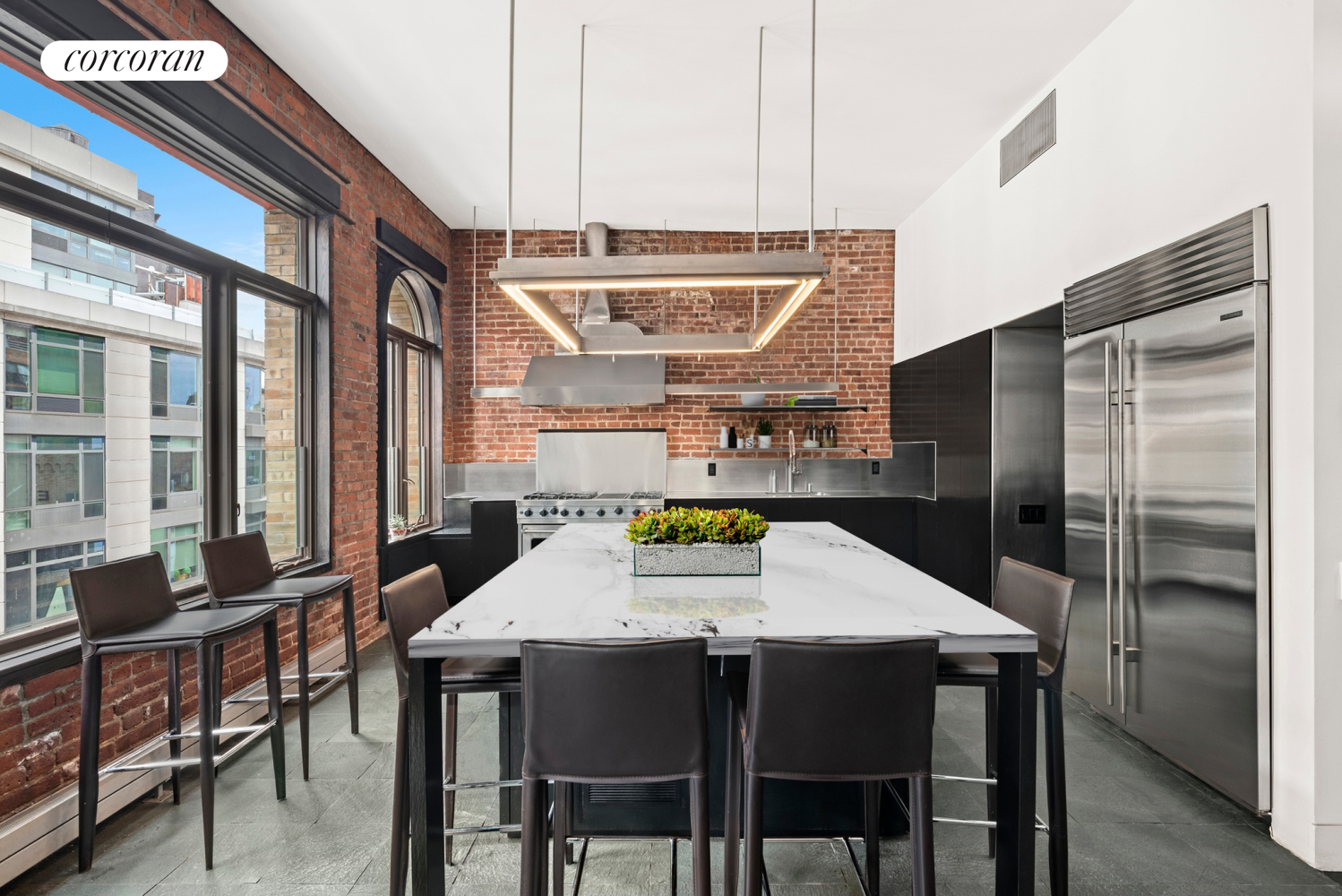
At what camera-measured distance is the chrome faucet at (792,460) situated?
6125mm

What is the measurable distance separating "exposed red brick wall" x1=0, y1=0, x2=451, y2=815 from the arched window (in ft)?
1.70

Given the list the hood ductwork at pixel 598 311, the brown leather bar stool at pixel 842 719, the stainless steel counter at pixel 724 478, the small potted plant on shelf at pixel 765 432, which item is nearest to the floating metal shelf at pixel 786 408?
the small potted plant on shelf at pixel 765 432

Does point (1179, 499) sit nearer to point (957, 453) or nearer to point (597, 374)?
point (957, 453)

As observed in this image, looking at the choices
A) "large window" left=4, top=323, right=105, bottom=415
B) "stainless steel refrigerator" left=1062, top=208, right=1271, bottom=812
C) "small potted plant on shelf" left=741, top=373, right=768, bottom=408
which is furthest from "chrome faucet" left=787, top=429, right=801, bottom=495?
"large window" left=4, top=323, right=105, bottom=415

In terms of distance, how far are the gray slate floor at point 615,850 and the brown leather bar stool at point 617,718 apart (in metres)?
0.78

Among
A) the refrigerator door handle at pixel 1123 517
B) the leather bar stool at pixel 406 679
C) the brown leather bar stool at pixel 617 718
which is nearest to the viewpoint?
the brown leather bar stool at pixel 617 718

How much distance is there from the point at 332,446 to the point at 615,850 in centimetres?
281

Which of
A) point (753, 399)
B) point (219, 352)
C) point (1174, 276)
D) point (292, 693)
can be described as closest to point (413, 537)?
point (292, 693)

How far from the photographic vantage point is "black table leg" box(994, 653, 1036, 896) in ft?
5.74

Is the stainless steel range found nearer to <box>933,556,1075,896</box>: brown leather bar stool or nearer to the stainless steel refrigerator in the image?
the stainless steel refrigerator

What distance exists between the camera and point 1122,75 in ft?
9.99

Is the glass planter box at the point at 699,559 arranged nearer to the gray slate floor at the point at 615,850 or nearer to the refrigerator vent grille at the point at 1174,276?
the gray slate floor at the point at 615,850

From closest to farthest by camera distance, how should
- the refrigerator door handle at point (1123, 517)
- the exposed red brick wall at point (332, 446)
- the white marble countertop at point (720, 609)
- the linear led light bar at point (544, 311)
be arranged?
1. the white marble countertop at point (720, 609)
2. the exposed red brick wall at point (332, 446)
3. the linear led light bar at point (544, 311)
4. the refrigerator door handle at point (1123, 517)

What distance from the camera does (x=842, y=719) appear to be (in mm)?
1568
